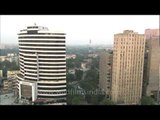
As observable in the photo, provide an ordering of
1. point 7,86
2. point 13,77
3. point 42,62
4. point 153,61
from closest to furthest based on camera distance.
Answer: point 7,86 < point 153,61 < point 13,77 < point 42,62

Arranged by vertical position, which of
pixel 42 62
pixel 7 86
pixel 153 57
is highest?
pixel 153 57

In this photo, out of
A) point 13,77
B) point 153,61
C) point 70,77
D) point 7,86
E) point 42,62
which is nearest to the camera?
point 7,86

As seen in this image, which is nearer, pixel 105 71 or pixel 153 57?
pixel 153 57

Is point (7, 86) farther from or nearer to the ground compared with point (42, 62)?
nearer to the ground

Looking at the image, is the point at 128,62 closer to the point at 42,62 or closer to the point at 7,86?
the point at 42,62

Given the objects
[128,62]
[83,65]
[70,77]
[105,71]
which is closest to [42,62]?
[70,77]

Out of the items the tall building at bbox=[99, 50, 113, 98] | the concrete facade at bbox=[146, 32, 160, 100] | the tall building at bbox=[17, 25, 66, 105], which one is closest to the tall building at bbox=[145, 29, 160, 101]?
the concrete facade at bbox=[146, 32, 160, 100]
